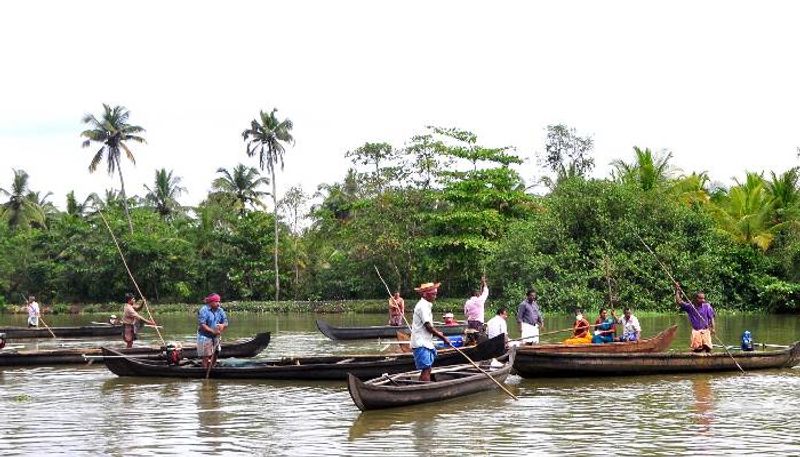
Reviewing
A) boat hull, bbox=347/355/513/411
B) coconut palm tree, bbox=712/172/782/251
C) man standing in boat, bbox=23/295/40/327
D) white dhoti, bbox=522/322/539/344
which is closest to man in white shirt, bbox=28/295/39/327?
man standing in boat, bbox=23/295/40/327

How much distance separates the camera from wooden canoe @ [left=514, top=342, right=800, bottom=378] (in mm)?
15766

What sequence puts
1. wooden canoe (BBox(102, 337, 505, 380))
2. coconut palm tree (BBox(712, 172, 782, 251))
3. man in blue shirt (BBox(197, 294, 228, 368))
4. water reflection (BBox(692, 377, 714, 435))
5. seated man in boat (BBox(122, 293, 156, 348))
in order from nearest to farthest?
water reflection (BBox(692, 377, 714, 435)) < wooden canoe (BBox(102, 337, 505, 380)) < man in blue shirt (BBox(197, 294, 228, 368)) < seated man in boat (BBox(122, 293, 156, 348)) < coconut palm tree (BBox(712, 172, 782, 251))

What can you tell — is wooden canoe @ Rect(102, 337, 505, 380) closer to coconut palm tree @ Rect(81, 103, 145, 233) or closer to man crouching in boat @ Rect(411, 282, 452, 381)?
man crouching in boat @ Rect(411, 282, 452, 381)

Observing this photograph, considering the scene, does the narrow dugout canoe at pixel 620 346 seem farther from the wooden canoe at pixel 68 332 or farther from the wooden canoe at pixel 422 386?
the wooden canoe at pixel 68 332

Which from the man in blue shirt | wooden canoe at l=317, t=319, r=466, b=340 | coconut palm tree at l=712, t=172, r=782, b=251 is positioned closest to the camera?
the man in blue shirt

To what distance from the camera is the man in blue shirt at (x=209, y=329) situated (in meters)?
16.3

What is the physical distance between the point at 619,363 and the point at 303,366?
535 centimetres

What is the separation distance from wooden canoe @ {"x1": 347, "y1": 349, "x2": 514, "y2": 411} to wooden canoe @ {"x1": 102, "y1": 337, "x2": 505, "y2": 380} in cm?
69

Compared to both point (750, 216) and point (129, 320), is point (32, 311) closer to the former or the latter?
point (129, 320)

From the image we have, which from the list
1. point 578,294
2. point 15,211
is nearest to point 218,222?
point 15,211

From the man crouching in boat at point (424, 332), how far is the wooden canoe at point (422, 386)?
27cm

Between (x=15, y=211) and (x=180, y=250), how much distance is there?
14.0 m

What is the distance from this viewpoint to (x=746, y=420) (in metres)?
11.7

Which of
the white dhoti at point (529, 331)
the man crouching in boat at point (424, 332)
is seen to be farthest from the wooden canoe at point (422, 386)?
the white dhoti at point (529, 331)
